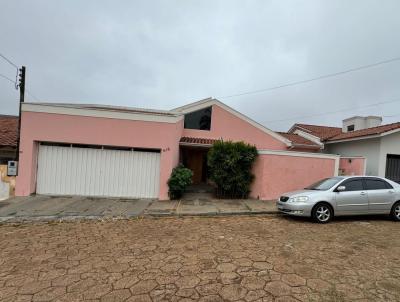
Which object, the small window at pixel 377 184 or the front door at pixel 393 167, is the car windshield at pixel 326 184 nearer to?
the small window at pixel 377 184

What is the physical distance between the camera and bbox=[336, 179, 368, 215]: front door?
7656 mm

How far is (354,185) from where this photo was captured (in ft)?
26.1

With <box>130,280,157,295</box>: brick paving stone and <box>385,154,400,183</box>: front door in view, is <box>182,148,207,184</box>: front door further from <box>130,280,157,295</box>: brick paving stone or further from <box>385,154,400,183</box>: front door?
<box>130,280,157,295</box>: brick paving stone

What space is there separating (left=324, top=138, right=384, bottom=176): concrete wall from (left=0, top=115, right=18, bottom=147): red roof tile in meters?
18.4

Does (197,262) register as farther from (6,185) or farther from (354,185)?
(6,185)

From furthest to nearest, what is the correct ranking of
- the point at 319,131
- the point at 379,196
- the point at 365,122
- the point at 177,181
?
the point at 319,131
the point at 365,122
the point at 177,181
the point at 379,196

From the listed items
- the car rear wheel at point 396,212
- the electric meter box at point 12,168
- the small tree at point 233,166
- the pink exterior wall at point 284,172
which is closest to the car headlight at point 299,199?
→ the car rear wheel at point 396,212

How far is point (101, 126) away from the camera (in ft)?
35.4

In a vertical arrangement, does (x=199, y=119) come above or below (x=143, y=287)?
above

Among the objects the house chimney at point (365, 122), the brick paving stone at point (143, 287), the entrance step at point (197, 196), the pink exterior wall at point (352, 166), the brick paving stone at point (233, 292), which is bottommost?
the entrance step at point (197, 196)

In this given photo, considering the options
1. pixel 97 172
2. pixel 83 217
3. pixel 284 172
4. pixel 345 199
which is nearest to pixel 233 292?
pixel 345 199

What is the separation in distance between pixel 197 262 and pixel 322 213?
4920 millimetres

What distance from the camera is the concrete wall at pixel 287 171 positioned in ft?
36.8

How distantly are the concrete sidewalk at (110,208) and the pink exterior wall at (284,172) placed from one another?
0.80 metres
